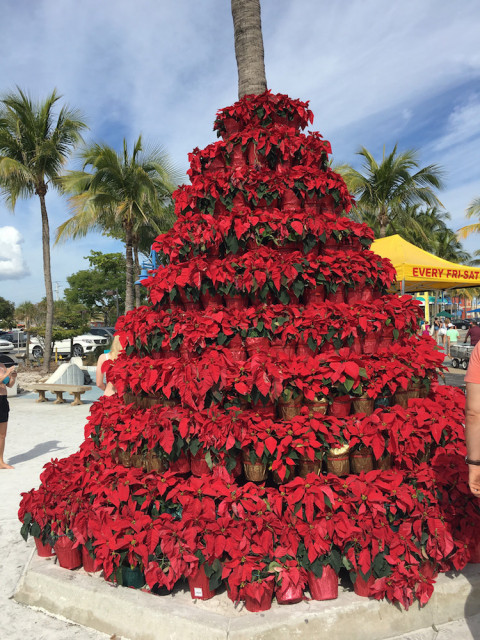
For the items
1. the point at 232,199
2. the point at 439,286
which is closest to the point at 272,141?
the point at 232,199

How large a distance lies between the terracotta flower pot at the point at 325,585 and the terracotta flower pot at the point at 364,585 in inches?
6.0

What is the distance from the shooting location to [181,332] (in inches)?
122

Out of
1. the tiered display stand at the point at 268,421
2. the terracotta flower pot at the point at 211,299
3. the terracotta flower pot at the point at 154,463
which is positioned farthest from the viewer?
the terracotta flower pot at the point at 211,299

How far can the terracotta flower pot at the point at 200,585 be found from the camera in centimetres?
267

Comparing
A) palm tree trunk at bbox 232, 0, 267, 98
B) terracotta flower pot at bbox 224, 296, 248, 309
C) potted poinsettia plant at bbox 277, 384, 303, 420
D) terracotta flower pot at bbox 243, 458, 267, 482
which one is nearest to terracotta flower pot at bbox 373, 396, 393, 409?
potted poinsettia plant at bbox 277, 384, 303, 420

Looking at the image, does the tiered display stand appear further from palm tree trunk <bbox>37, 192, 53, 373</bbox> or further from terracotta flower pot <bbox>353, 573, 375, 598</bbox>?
palm tree trunk <bbox>37, 192, 53, 373</bbox>

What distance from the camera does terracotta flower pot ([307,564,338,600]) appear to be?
262 centimetres

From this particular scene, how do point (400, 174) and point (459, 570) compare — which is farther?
point (400, 174)

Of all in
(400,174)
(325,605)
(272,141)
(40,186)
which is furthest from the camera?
(400,174)

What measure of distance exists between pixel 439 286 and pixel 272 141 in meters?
7.73

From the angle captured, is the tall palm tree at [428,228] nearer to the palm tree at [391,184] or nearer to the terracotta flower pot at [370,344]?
the palm tree at [391,184]

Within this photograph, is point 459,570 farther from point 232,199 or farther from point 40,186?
point 40,186

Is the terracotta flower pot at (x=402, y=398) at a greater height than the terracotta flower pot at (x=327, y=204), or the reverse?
the terracotta flower pot at (x=327, y=204)

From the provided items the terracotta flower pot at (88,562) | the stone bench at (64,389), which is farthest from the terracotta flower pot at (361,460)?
the stone bench at (64,389)
